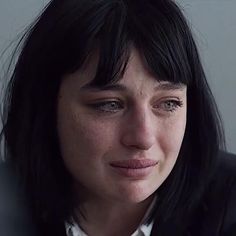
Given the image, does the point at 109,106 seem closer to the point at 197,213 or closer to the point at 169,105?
the point at 169,105

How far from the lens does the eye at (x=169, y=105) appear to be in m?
0.68

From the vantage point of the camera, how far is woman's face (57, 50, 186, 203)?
2.16 feet

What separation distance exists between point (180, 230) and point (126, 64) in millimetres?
263

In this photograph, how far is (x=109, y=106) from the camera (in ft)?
2.21

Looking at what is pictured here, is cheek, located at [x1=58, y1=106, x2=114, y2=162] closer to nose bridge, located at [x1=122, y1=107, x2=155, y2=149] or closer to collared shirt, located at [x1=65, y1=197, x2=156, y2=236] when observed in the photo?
nose bridge, located at [x1=122, y1=107, x2=155, y2=149]

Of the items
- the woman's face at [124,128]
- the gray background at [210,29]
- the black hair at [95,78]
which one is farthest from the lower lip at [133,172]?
the gray background at [210,29]

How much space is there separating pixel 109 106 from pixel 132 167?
0.25 ft

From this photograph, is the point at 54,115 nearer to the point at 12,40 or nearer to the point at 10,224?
the point at 10,224

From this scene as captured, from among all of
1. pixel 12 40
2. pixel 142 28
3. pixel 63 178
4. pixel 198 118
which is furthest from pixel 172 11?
pixel 12 40

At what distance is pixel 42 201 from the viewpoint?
2.65ft

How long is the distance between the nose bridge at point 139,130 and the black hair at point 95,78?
45 millimetres

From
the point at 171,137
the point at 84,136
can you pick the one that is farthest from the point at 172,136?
the point at 84,136

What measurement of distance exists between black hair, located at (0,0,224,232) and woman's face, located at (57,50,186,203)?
14 millimetres

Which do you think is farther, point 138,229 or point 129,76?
point 138,229
